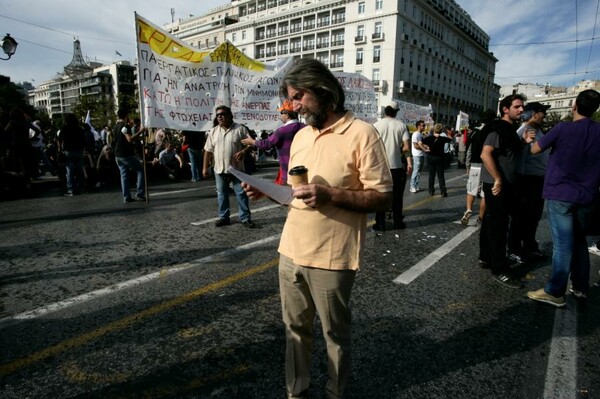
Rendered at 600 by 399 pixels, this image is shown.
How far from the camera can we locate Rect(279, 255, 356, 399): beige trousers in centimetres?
179

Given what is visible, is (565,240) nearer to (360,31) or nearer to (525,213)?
(525,213)

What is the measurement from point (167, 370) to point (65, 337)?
37.3 inches

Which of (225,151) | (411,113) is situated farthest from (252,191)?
(411,113)

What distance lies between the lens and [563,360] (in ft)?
8.25

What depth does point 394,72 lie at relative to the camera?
54344mm

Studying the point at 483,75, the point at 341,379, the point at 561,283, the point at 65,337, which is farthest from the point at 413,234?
the point at 483,75

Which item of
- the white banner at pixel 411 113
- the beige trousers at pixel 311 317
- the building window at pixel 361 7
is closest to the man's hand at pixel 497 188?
the beige trousers at pixel 311 317

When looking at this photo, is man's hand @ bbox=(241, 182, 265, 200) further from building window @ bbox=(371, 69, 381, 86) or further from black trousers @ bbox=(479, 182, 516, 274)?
building window @ bbox=(371, 69, 381, 86)

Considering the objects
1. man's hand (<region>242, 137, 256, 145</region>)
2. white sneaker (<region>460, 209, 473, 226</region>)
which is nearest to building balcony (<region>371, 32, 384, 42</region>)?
white sneaker (<region>460, 209, 473, 226</region>)

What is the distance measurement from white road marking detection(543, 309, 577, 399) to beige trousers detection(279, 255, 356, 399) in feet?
4.23

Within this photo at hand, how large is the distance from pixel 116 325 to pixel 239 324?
94 centimetres

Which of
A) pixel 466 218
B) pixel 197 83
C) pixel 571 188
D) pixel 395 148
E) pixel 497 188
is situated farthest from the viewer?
pixel 197 83

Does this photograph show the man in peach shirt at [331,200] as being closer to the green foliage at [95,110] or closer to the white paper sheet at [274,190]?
the white paper sheet at [274,190]

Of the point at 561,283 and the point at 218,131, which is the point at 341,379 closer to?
the point at 561,283
